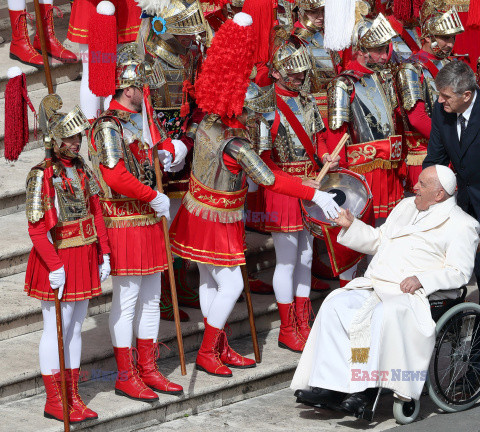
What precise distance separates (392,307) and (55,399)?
2030 mm

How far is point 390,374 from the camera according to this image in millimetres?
7207

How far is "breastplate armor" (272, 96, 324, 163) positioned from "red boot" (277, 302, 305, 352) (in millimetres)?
1024

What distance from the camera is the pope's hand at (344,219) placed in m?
7.64

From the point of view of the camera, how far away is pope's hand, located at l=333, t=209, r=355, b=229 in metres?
7.64

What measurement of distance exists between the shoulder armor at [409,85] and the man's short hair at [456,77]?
74cm

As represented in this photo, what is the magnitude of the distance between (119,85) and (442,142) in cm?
223

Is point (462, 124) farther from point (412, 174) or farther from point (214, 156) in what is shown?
point (214, 156)

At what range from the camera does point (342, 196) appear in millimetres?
8062

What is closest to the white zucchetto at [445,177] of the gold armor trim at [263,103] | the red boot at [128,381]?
the gold armor trim at [263,103]

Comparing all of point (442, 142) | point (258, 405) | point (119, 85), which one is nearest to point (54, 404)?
point (258, 405)

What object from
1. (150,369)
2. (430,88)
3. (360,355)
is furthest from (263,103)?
(150,369)

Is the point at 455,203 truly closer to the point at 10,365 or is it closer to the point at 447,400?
the point at 447,400

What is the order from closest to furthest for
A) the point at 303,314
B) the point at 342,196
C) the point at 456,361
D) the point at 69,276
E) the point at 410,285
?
1. the point at 69,276
2. the point at 410,285
3. the point at 456,361
4. the point at 342,196
5. the point at 303,314

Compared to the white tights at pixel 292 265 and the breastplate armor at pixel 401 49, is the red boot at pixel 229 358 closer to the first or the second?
the white tights at pixel 292 265
